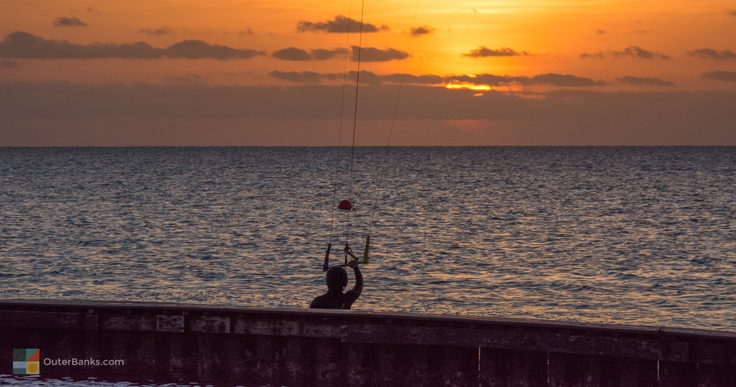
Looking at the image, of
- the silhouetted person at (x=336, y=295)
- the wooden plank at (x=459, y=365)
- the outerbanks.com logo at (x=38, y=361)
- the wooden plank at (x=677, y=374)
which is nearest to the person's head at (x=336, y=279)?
the silhouetted person at (x=336, y=295)

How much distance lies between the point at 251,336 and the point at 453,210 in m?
53.9

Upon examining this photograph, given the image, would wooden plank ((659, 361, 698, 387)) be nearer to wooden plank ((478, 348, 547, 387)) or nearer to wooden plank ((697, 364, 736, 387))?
wooden plank ((697, 364, 736, 387))

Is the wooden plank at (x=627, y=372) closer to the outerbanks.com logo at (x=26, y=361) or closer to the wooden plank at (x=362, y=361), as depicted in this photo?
the wooden plank at (x=362, y=361)

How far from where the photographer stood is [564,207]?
6856cm

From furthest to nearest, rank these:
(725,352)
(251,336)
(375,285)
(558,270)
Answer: (558,270) → (375,285) → (251,336) → (725,352)

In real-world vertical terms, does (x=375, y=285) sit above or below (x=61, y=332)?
below

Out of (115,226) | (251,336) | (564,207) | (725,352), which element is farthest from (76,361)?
(564,207)

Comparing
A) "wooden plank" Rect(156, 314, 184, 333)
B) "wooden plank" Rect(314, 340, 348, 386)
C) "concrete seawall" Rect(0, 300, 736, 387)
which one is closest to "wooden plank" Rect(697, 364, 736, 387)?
"concrete seawall" Rect(0, 300, 736, 387)

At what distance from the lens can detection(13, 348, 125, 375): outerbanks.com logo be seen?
39.7 feet

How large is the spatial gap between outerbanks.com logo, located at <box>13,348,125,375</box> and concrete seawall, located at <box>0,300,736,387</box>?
6cm

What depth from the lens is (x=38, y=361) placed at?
1216cm

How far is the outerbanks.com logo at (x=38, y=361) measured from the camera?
12.1m

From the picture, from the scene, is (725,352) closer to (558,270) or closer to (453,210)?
(558,270)

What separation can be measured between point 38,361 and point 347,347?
386 centimetres
